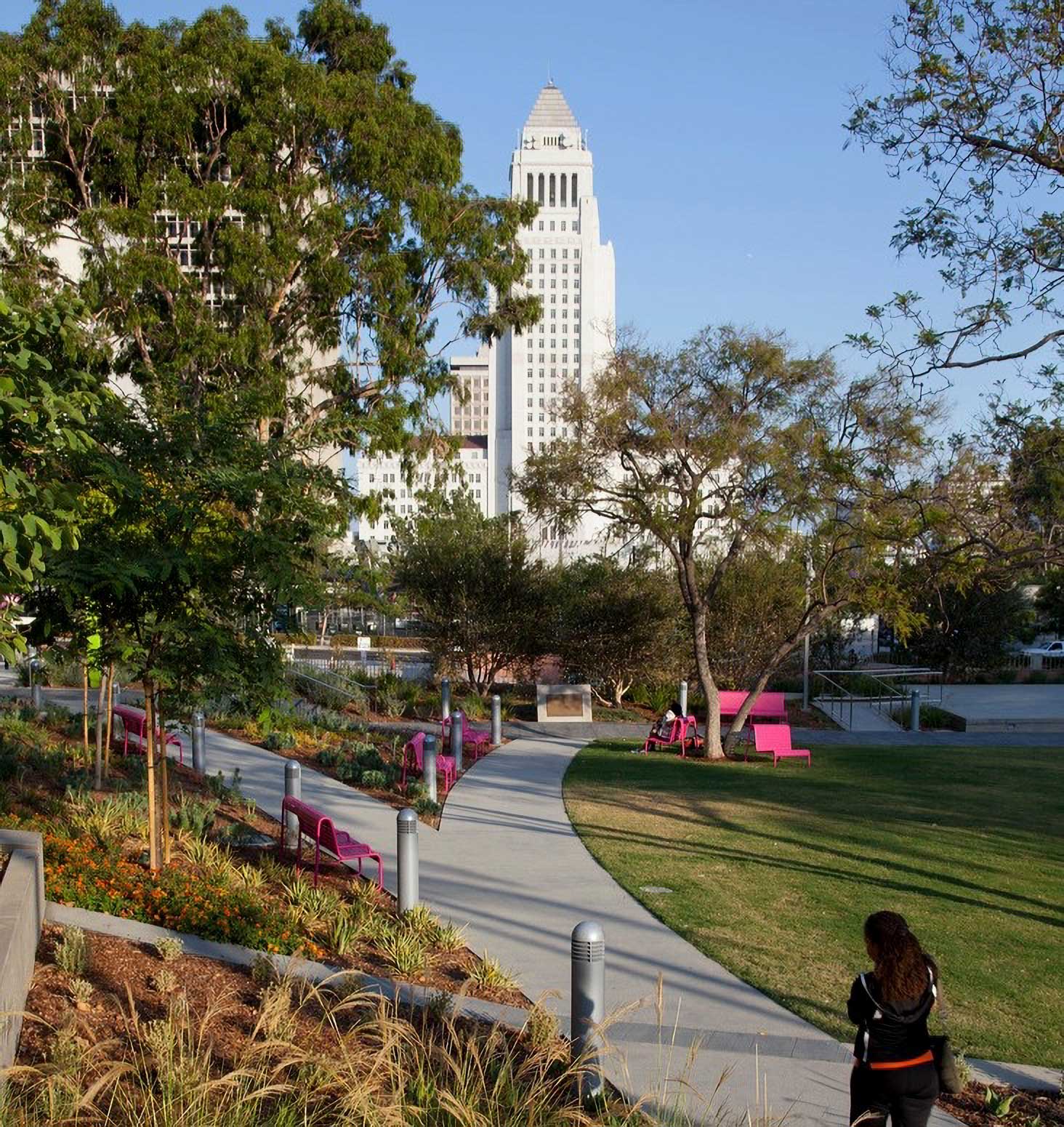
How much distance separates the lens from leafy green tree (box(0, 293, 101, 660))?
5.16 meters

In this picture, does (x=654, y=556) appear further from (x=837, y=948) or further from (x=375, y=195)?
(x=837, y=948)

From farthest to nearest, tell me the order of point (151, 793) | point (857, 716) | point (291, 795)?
point (857, 716)
point (291, 795)
point (151, 793)

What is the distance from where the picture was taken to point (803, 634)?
19.2m

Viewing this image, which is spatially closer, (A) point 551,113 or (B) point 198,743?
(B) point 198,743

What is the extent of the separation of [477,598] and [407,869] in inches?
747

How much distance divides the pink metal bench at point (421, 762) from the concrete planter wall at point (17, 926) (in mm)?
7897

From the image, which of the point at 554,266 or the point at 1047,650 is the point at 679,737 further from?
the point at 554,266

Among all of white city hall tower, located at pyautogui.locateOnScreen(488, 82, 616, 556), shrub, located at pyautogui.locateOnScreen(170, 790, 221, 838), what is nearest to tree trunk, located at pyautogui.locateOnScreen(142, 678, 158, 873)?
shrub, located at pyautogui.locateOnScreen(170, 790, 221, 838)

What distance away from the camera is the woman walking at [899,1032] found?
4.61 meters

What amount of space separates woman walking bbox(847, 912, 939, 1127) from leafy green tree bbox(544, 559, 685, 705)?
2273 centimetres

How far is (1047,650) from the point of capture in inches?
2228

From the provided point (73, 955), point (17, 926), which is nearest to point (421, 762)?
point (73, 955)

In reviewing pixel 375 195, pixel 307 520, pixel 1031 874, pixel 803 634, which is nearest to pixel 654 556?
pixel 803 634

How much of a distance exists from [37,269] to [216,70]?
18.3ft
